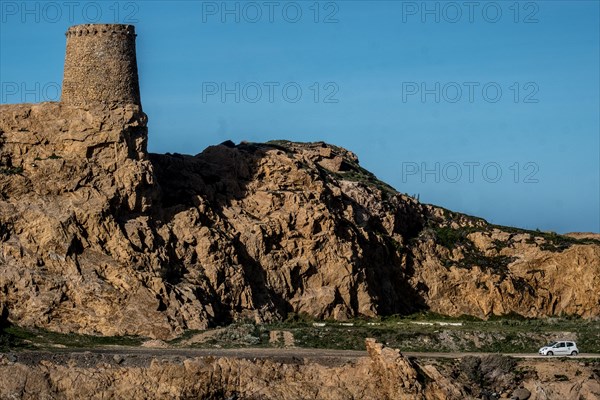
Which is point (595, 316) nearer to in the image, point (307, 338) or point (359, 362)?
point (307, 338)

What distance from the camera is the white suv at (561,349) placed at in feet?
164

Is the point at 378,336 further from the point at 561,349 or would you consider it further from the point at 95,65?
the point at 95,65

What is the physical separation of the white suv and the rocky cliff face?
31.1ft

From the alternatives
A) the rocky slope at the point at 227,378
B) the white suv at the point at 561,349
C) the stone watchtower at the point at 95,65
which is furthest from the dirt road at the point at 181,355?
the stone watchtower at the point at 95,65

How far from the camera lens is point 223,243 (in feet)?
182

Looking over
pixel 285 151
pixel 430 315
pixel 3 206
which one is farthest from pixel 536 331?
pixel 3 206

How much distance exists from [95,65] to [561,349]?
18781 millimetres

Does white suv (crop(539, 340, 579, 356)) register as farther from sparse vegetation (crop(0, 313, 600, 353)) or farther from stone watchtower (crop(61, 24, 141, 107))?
stone watchtower (crop(61, 24, 141, 107))

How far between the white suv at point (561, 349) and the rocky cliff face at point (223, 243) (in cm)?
947

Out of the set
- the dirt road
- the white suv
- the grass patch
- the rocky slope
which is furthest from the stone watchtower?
the white suv

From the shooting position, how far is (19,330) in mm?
49156

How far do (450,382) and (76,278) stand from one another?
13.4 meters

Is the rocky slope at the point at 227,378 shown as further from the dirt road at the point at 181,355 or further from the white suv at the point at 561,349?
the white suv at the point at 561,349

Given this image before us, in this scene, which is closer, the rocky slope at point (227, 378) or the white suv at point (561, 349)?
the rocky slope at point (227, 378)
